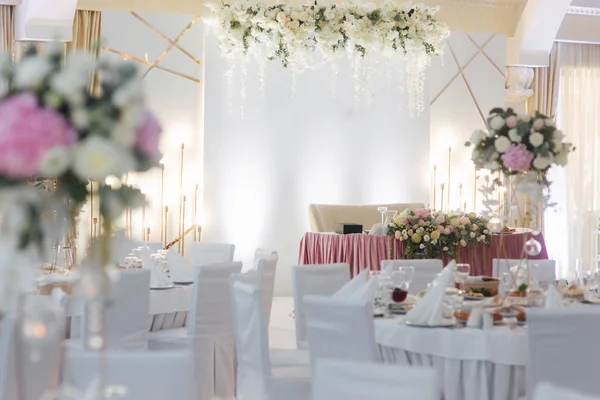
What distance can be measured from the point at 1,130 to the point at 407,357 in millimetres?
2681

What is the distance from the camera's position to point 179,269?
5.94m

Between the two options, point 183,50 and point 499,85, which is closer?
point 183,50

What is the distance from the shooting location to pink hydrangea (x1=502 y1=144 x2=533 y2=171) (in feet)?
14.1

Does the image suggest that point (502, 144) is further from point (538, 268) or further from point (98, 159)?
point (98, 159)

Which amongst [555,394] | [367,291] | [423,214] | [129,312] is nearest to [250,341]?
[367,291]

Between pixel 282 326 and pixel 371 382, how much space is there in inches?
247

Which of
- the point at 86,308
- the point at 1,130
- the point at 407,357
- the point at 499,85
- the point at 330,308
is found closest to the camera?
the point at 1,130

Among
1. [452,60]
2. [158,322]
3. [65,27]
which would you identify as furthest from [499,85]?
[158,322]

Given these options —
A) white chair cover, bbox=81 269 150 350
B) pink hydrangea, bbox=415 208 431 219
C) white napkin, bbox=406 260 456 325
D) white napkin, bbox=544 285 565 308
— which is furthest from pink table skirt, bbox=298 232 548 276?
white napkin, bbox=406 260 456 325

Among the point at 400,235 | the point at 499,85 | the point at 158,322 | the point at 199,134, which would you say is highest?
the point at 499,85

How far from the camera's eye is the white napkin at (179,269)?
591cm

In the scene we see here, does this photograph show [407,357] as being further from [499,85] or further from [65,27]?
[499,85]

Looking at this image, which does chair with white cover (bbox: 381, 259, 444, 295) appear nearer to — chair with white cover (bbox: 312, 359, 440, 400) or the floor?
the floor

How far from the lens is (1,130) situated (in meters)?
1.69
